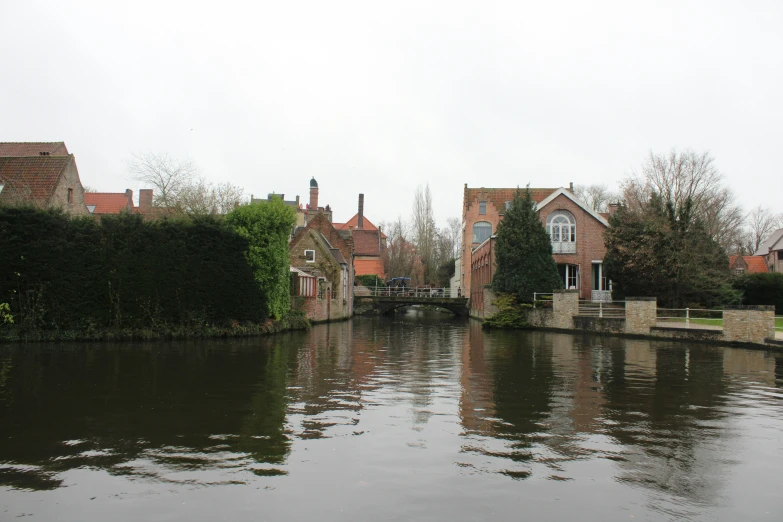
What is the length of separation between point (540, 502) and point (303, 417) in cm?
421

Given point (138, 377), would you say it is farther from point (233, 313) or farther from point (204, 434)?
point (233, 313)

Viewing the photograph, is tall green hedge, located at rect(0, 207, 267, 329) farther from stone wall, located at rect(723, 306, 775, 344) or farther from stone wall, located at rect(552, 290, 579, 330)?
stone wall, located at rect(723, 306, 775, 344)

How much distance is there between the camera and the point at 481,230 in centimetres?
5731

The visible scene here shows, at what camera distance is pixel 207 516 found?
490cm

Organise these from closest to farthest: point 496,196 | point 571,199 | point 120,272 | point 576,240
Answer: point 120,272
point 571,199
point 576,240
point 496,196

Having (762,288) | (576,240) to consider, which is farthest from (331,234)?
(762,288)

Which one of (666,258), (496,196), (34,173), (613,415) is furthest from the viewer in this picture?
A: (496,196)

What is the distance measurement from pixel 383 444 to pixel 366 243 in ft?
210

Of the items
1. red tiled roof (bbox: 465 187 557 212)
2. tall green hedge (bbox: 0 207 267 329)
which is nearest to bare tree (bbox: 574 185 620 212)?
red tiled roof (bbox: 465 187 557 212)

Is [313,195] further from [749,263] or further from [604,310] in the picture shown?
[604,310]

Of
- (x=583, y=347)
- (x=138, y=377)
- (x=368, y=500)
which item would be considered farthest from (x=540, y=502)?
(x=583, y=347)

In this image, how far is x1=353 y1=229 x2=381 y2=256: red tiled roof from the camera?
231 feet

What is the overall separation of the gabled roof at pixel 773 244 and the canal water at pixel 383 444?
55.2 metres

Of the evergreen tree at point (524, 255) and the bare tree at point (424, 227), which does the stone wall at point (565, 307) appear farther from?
the bare tree at point (424, 227)
